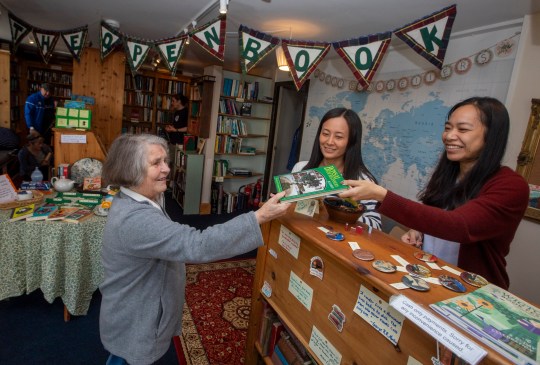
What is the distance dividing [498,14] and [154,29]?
3.61 m

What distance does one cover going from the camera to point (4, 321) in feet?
7.00

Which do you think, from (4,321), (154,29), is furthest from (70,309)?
(154,29)

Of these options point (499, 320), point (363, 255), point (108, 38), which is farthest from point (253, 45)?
point (499, 320)

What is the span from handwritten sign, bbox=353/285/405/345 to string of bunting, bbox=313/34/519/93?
2.31m

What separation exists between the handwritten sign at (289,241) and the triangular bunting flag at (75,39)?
3895 millimetres

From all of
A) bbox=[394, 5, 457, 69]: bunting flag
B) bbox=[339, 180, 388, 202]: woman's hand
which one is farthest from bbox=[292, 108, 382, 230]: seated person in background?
bbox=[394, 5, 457, 69]: bunting flag

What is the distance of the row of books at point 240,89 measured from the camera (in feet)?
16.4

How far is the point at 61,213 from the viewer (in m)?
2.14

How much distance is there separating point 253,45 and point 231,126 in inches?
93.7

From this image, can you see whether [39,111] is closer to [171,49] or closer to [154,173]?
[171,49]

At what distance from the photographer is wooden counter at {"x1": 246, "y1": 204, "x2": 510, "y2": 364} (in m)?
0.76

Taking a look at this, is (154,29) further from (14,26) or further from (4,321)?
(4,321)

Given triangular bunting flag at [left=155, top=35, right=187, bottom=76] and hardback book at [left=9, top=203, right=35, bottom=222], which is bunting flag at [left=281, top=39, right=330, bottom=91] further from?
hardback book at [left=9, top=203, right=35, bottom=222]

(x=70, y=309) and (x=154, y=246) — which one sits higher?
(x=154, y=246)
